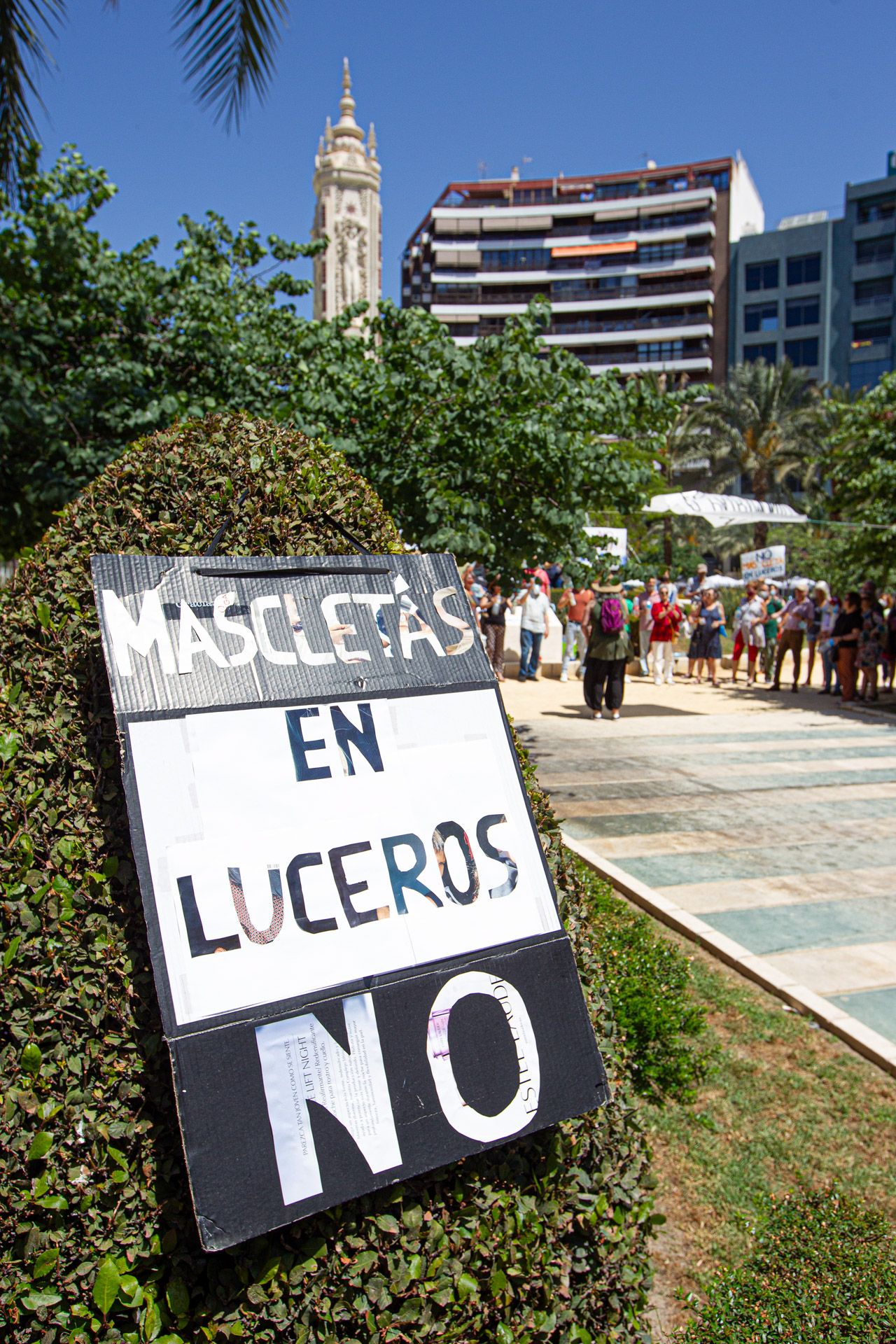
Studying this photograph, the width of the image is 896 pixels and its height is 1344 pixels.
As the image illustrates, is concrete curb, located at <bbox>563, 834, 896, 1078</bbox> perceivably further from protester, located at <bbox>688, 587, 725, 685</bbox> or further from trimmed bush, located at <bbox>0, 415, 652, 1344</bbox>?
protester, located at <bbox>688, 587, 725, 685</bbox>

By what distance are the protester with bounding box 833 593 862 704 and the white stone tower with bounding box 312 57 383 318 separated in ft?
128

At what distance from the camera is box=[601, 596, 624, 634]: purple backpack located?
42.3ft

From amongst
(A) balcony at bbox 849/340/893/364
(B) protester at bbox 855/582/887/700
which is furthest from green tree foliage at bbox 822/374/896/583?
(A) balcony at bbox 849/340/893/364

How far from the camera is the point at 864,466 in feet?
48.5

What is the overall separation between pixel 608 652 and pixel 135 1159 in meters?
11.8

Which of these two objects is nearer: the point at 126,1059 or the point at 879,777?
the point at 126,1059

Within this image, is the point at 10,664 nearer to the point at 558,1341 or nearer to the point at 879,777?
the point at 558,1341

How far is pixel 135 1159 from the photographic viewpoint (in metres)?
1.80

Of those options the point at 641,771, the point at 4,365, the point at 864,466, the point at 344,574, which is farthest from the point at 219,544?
the point at 864,466

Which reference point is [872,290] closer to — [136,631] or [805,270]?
[805,270]

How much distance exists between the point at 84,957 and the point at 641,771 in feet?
29.1

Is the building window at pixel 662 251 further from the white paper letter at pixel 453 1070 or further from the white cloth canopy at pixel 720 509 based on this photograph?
the white paper letter at pixel 453 1070

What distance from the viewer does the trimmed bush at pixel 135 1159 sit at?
1.75 meters

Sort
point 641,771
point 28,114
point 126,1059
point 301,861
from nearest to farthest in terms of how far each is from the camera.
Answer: point 126,1059
point 301,861
point 28,114
point 641,771
